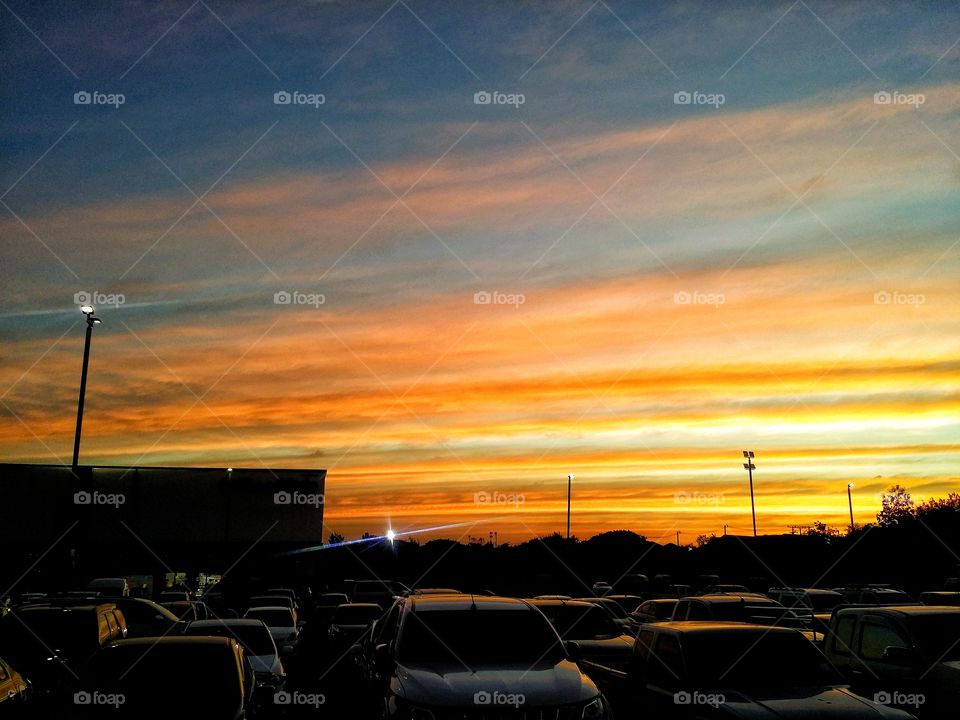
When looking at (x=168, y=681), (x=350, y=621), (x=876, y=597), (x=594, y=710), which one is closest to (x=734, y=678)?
(x=594, y=710)

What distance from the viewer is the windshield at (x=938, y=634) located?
9812 mm

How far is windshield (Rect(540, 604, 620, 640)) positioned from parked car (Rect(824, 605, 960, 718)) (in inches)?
180

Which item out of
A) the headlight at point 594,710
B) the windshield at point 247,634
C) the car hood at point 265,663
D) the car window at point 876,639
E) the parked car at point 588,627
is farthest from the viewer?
the windshield at point 247,634

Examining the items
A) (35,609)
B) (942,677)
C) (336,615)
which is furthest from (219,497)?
(942,677)

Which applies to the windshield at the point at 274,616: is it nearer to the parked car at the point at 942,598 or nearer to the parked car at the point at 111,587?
the parked car at the point at 111,587

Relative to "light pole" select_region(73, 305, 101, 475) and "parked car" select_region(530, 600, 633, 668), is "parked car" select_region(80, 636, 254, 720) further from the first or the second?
"light pole" select_region(73, 305, 101, 475)

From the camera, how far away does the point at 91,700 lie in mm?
7719

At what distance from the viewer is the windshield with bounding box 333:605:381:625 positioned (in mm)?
23353

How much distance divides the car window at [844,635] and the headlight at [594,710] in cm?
470

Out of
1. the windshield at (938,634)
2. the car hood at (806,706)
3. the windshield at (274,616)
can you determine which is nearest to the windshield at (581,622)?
the windshield at (938,634)

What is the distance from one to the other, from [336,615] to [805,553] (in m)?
65.7

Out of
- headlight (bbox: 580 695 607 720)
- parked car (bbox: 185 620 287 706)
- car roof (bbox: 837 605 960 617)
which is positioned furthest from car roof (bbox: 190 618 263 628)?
car roof (bbox: 837 605 960 617)

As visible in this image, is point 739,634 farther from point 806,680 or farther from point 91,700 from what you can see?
point 91,700

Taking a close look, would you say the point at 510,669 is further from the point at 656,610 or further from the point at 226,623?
the point at 656,610
